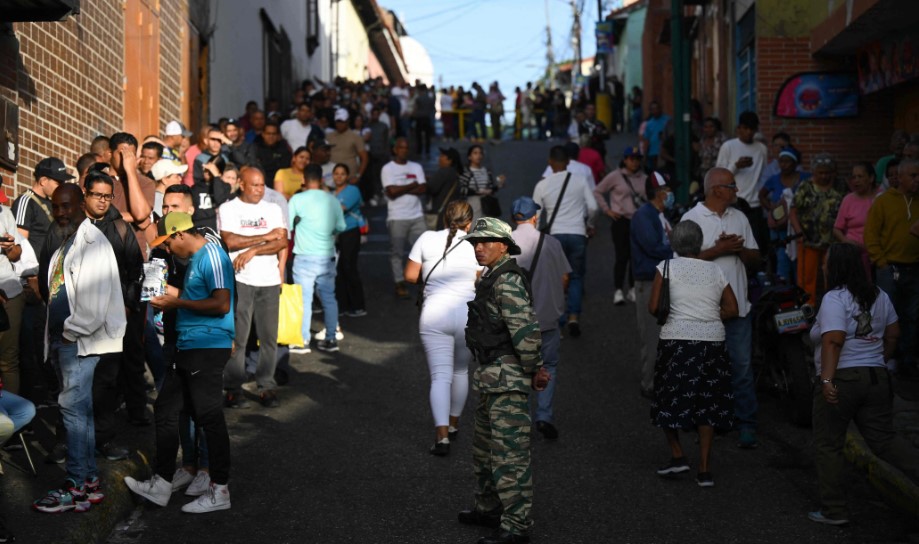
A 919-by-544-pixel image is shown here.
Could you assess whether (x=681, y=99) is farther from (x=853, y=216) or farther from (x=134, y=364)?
(x=134, y=364)

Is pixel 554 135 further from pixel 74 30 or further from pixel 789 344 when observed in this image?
pixel 789 344

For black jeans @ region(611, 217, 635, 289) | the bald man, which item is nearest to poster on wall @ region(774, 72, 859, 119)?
black jeans @ region(611, 217, 635, 289)

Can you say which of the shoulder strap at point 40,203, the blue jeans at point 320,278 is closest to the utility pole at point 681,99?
the blue jeans at point 320,278

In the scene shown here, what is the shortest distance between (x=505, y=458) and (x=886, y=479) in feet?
8.50

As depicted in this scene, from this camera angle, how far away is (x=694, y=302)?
8516mm

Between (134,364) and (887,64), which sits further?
(887,64)

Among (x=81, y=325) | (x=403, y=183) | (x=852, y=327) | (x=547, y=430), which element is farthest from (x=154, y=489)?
(x=403, y=183)

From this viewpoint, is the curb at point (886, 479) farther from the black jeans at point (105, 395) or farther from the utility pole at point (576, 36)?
the utility pole at point (576, 36)

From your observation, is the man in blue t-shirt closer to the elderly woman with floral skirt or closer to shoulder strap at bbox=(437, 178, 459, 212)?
the elderly woman with floral skirt

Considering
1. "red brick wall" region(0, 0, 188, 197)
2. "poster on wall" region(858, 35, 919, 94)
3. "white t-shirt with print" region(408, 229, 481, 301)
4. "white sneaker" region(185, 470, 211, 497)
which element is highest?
"poster on wall" region(858, 35, 919, 94)

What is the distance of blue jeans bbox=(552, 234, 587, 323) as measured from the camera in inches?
544

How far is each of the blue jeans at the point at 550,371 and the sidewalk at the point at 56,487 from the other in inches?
113

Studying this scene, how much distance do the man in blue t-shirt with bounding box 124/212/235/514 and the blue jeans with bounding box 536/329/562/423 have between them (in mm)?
2827

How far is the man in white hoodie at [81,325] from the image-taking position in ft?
24.4
